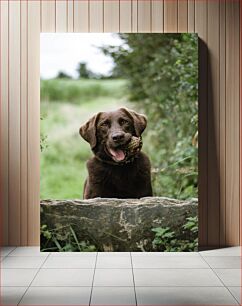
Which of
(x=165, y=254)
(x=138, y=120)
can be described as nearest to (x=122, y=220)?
(x=165, y=254)

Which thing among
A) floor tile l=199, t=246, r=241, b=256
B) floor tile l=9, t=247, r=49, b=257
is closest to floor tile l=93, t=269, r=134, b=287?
floor tile l=9, t=247, r=49, b=257

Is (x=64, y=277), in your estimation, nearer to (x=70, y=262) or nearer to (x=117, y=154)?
(x=70, y=262)

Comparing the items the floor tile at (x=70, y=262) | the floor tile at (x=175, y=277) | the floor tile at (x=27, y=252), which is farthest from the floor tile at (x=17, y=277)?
the floor tile at (x=175, y=277)

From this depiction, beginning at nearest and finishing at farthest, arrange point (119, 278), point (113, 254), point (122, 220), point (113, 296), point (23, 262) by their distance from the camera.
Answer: point (113, 296) < point (119, 278) < point (23, 262) < point (113, 254) < point (122, 220)

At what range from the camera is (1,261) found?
14.3 feet

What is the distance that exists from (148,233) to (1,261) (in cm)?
125

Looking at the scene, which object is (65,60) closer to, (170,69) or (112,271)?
(170,69)

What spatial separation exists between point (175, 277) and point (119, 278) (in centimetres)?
38

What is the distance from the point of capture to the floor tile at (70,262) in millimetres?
4227

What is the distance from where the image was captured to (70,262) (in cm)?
437

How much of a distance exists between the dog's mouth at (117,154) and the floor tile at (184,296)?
1442mm

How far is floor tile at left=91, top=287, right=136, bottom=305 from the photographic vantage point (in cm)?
328

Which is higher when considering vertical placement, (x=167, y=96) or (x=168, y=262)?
(x=167, y=96)

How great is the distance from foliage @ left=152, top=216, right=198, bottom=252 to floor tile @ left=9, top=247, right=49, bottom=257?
0.95m
